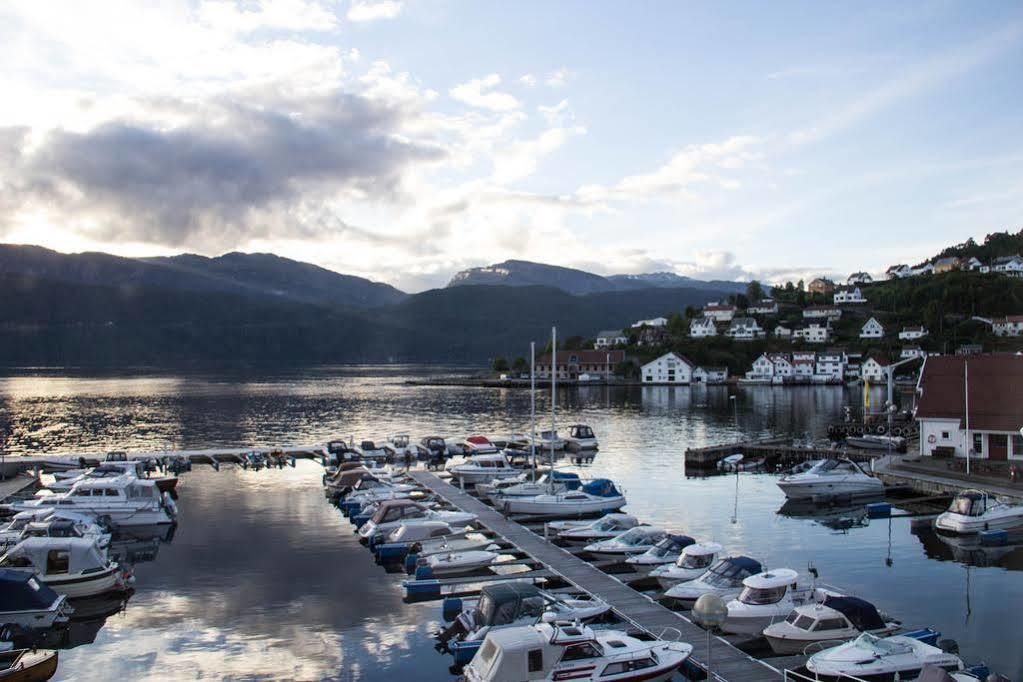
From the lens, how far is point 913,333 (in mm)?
146500

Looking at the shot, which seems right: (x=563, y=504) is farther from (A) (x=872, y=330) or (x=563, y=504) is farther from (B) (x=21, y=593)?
(A) (x=872, y=330)

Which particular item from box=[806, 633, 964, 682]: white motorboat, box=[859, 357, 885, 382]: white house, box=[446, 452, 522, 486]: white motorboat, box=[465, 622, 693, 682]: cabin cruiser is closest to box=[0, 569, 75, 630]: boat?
box=[465, 622, 693, 682]: cabin cruiser

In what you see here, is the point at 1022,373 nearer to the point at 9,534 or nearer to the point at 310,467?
the point at 310,467

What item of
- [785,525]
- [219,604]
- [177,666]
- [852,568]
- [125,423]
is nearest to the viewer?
[177,666]

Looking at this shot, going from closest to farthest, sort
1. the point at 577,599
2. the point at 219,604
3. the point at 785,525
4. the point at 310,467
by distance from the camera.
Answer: the point at 577,599
the point at 219,604
the point at 785,525
the point at 310,467

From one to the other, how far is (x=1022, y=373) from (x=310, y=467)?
38.5 meters

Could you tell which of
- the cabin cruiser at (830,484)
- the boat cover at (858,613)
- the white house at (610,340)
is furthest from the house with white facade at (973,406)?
the white house at (610,340)

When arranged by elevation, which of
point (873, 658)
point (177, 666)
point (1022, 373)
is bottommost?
point (177, 666)

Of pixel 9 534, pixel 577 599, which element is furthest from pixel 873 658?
pixel 9 534

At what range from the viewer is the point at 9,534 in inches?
1033

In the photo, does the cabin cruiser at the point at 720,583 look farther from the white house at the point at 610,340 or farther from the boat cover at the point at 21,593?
the white house at the point at 610,340

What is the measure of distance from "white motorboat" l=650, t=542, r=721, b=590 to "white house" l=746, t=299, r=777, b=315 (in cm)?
16310

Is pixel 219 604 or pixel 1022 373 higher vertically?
pixel 1022 373

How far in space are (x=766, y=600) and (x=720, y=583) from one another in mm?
1868
